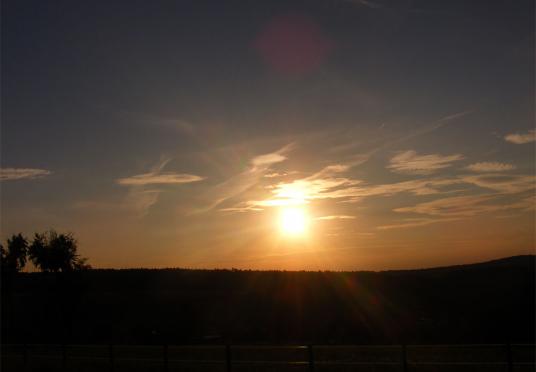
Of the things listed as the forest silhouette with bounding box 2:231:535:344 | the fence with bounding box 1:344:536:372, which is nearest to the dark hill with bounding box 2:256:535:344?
the forest silhouette with bounding box 2:231:535:344

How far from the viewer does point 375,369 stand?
24938 millimetres

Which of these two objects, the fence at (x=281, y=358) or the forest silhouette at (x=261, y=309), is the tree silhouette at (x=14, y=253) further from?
the fence at (x=281, y=358)

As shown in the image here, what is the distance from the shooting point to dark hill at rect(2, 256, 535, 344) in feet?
168

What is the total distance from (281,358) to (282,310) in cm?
2800

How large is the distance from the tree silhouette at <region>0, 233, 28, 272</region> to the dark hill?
1.90 metres

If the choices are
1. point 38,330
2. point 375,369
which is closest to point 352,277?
point 38,330

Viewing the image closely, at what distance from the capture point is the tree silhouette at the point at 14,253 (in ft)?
200

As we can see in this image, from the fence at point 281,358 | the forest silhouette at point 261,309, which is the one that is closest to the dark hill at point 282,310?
the forest silhouette at point 261,309

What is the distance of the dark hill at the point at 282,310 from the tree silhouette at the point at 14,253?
74.9 inches

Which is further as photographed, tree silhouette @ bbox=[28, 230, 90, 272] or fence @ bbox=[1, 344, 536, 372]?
tree silhouette @ bbox=[28, 230, 90, 272]

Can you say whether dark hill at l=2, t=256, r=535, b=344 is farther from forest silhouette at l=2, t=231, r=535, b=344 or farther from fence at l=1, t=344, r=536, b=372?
fence at l=1, t=344, r=536, b=372

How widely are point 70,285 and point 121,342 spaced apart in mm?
12603

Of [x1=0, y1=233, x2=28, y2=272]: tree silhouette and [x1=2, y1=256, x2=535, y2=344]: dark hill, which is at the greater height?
[x1=0, y1=233, x2=28, y2=272]: tree silhouette

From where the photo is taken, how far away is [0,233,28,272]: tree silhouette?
60844mm
